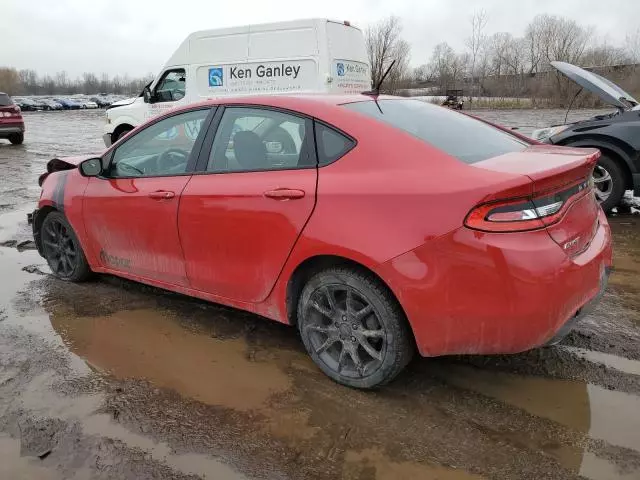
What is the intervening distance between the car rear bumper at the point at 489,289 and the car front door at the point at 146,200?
64.7 inches

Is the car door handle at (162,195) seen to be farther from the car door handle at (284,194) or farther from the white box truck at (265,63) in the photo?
the white box truck at (265,63)

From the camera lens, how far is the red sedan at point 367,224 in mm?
2383

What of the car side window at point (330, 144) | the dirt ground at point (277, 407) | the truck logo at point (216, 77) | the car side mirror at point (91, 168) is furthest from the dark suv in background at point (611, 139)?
the truck logo at point (216, 77)

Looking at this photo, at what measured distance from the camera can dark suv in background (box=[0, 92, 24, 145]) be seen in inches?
689

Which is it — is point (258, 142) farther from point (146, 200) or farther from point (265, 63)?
point (265, 63)

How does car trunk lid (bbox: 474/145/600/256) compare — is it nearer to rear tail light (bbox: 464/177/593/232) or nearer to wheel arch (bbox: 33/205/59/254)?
rear tail light (bbox: 464/177/593/232)

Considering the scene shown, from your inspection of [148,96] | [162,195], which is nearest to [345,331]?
[162,195]

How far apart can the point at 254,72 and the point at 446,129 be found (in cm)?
778

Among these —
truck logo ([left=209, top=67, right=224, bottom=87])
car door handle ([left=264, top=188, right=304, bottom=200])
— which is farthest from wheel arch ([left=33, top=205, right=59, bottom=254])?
truck logo ([left=209, top=67, right=224, bottom=87])

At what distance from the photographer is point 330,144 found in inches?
115

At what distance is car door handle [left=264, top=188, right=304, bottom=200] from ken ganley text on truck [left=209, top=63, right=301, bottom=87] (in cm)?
742

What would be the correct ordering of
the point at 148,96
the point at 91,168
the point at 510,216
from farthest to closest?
the point at 148,96, the point at 91,168, the point at 510,216

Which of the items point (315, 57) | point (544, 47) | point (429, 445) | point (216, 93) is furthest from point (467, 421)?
point (544, 47)

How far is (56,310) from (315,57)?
7039 millimetres
